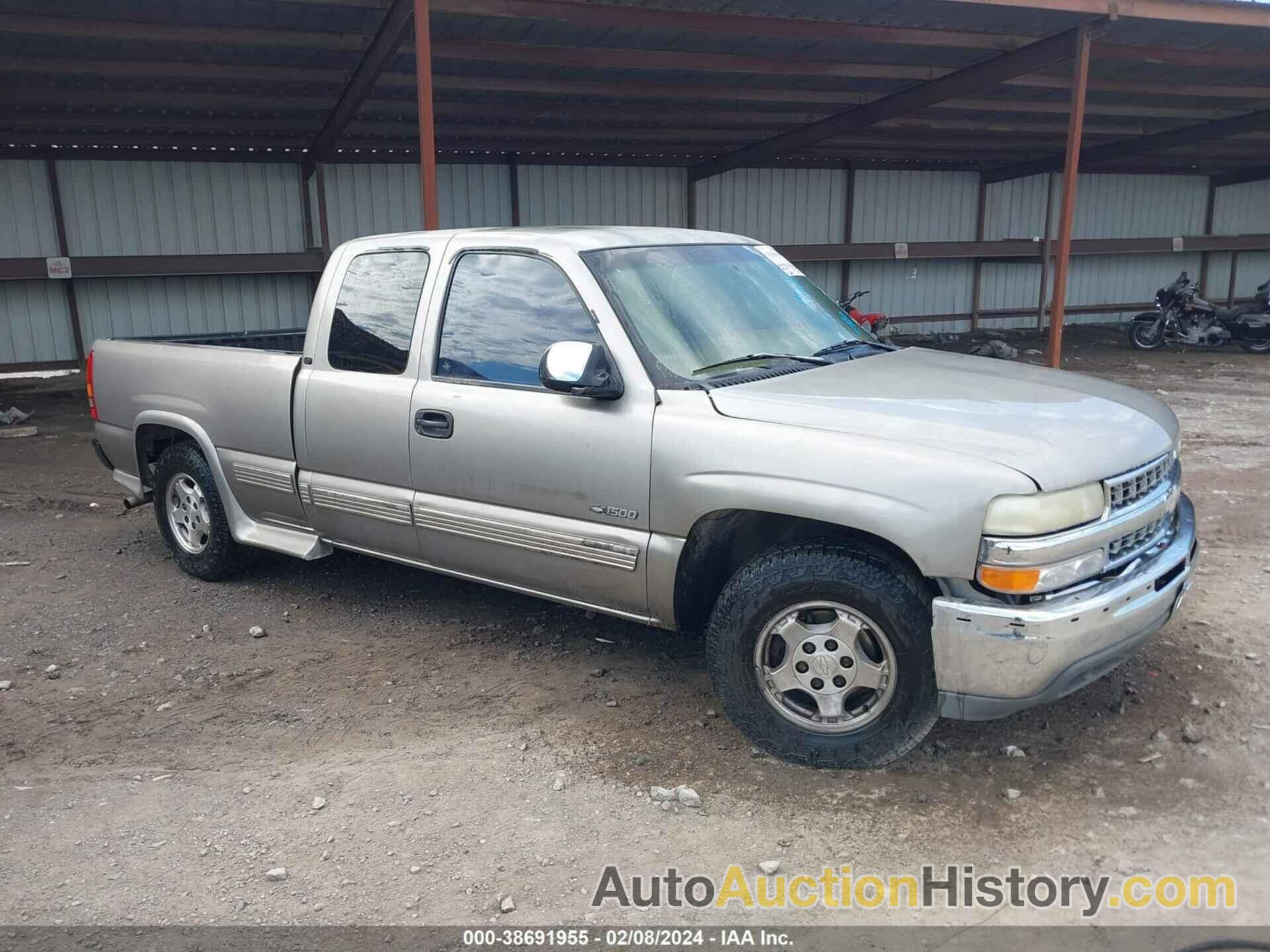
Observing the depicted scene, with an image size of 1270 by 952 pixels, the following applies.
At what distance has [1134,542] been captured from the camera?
140 inches

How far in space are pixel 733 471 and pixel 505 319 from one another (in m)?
1.38

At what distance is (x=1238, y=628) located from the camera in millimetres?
4824

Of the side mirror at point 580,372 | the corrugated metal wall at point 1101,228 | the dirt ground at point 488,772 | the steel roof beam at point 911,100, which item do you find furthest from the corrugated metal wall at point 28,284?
the corrugated metal wall at point 1101,228

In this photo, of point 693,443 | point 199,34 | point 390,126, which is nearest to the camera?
point 693,443

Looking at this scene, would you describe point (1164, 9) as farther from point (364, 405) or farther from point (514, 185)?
point (514, 185)

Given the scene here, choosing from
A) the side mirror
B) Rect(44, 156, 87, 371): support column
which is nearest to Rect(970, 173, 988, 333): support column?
Rect(44, 156, 87, 371): support column

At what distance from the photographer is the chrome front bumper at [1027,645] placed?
3.17 metres

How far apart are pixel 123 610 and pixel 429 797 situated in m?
2.83

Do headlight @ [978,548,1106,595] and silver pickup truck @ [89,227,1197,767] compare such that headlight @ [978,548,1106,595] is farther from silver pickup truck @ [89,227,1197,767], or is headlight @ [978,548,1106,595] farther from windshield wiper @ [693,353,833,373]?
windshield wiper @ [693,353,833,373]

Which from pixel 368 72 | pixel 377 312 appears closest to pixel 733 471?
pixel 377 312

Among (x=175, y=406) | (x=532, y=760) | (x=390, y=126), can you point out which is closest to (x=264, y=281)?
(x=390, y=126)

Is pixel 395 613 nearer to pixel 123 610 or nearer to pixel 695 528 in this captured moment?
pixel 123 610

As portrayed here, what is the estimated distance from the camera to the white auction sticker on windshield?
491 centimetres

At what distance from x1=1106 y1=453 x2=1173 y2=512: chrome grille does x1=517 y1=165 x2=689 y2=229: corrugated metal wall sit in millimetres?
14493
